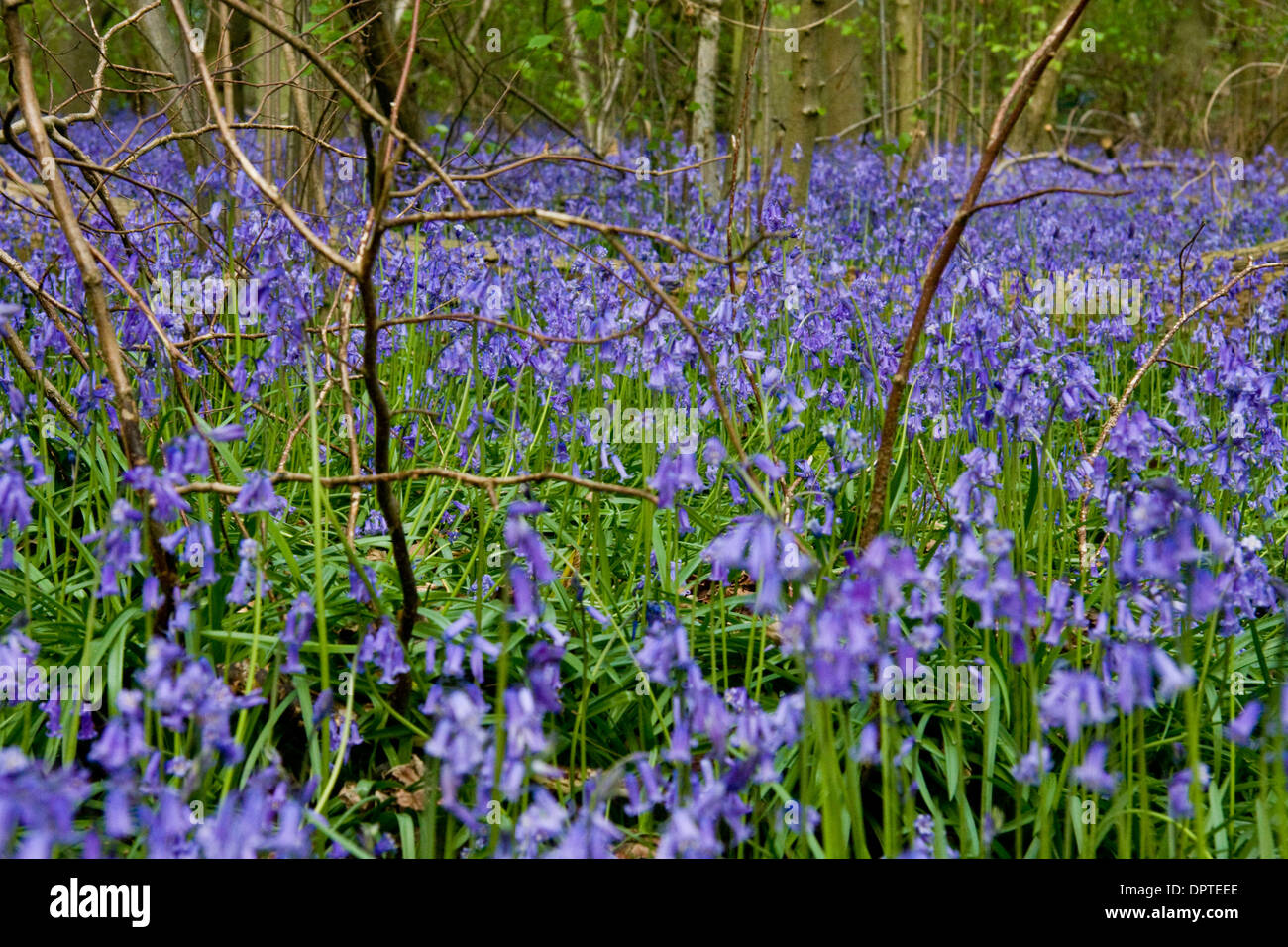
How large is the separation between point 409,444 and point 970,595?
7.95ft

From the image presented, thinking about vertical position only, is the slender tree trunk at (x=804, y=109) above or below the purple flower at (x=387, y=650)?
above

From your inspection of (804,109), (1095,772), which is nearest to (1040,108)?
(804,109)

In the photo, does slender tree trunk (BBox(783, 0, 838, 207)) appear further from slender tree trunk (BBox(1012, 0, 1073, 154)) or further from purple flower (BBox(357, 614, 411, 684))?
slender tree trunk (BBox(1012, 0, 1073, 154))

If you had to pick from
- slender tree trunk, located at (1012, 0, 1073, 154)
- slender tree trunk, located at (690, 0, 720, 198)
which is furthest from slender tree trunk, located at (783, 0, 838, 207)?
slender tree trunk, located at (1012, 0, 1073, 154)

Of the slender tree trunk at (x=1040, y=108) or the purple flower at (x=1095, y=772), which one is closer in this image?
the purple flower at (x=1095, y=772)

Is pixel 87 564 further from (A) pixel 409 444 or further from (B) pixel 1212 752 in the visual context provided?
(B) pixel 1212 752

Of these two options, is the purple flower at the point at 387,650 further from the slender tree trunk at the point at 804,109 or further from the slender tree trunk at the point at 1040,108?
the slender tree trunk at the point at 1040,108

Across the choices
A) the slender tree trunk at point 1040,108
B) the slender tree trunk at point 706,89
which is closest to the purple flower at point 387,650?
the slender tree trunk at point 706,89

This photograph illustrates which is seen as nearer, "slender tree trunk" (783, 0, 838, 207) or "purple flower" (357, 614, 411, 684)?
"purple flower" (357, 614, 411, 684)

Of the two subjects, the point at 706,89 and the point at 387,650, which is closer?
the point at 387,650

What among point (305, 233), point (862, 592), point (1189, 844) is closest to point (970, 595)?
point (862, 592)

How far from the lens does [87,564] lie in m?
3.04

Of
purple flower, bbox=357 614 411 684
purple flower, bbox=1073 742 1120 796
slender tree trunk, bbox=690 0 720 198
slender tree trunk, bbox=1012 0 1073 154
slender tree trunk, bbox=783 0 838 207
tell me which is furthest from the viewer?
slender tree trunk, bbox=1012 0 1073 154

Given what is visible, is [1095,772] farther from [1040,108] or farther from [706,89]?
[1040,108]
